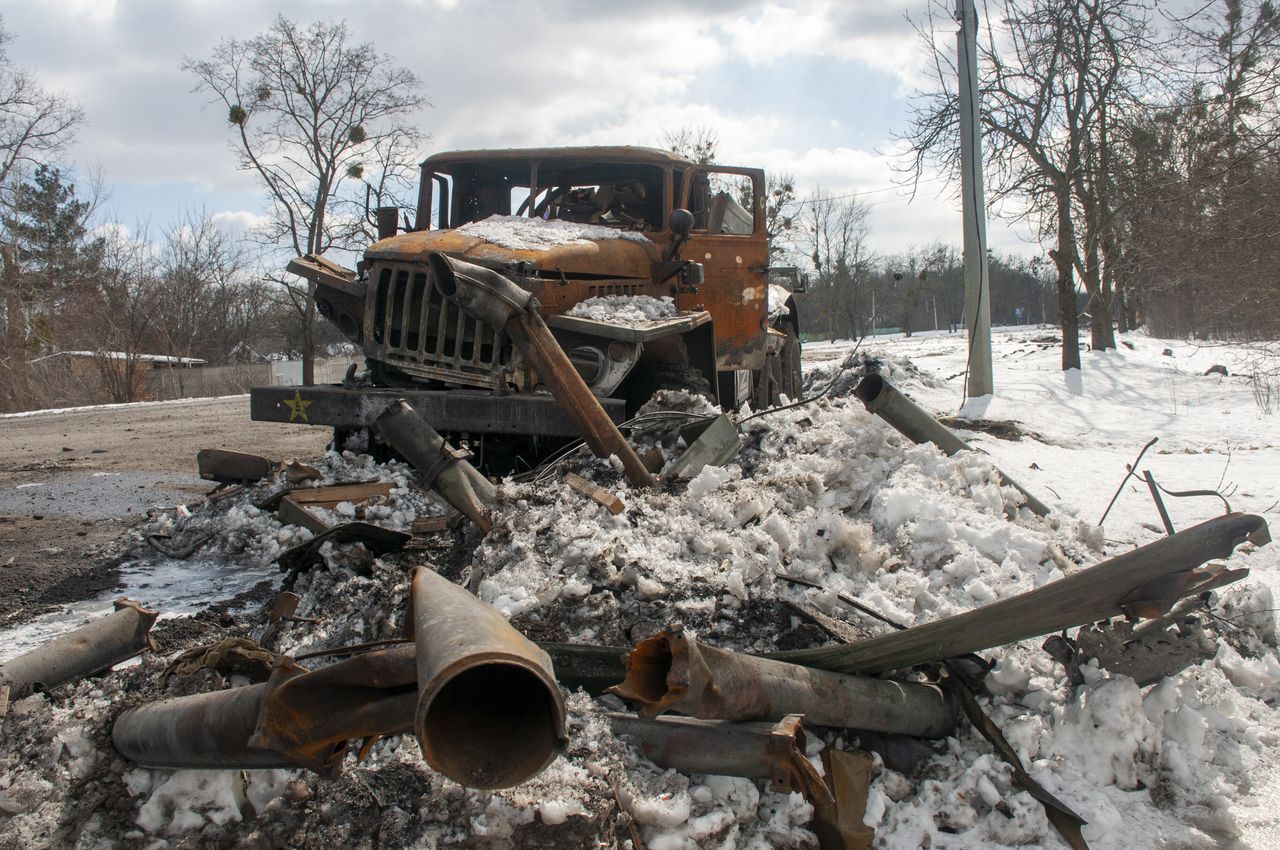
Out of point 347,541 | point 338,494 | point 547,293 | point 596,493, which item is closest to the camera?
point 596,493

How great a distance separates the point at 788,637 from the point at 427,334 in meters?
3.51

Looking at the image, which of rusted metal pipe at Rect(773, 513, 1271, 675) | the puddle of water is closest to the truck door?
the puddle of water

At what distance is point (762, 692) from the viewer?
7.52ft

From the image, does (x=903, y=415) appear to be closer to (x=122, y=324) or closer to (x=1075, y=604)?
(x=1075, y=604)

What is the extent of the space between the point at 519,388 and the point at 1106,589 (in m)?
3.59

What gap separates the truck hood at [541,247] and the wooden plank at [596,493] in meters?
1.78

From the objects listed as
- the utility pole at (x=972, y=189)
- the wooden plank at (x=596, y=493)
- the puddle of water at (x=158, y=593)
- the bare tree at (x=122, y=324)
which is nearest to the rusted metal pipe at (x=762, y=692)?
the wooden plank at (x=596, y=493)

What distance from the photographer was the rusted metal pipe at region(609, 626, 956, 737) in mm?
2055

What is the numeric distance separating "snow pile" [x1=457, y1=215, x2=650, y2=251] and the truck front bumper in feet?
3.54

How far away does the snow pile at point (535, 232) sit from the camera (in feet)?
19.2

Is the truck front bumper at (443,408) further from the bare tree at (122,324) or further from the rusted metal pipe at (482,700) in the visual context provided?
the bare tree at (122,324)

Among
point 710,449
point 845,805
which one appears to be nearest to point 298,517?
point 710,449

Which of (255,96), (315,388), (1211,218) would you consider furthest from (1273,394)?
(255,96)

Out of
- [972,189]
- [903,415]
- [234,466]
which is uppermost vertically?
[972,189]
